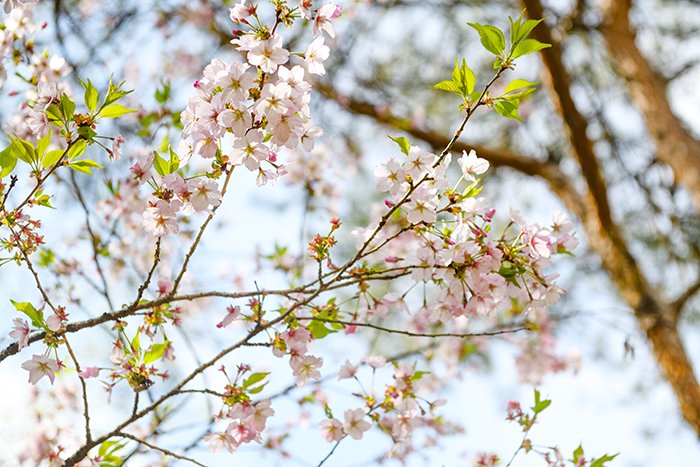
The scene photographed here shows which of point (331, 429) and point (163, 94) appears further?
point (163, 94)

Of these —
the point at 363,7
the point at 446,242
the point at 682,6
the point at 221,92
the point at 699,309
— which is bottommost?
the point at 446,242

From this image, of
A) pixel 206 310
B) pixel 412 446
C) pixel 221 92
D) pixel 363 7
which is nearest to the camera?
pixel 221 92

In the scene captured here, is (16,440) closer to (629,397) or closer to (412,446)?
(412,446)

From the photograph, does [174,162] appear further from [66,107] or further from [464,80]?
[464,80]

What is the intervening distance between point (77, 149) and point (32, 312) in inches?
12.4

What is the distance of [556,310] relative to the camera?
4.23 metres

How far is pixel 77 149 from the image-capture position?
1.23 m

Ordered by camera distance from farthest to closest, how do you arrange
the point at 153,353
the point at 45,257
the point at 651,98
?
the point at 651,98 < the point at 45,257 < the point at 153,353

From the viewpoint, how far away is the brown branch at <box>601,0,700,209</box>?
3.80 metres

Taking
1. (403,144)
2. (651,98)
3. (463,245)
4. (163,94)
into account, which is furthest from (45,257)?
(651,98)

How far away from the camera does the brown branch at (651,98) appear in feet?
12.5

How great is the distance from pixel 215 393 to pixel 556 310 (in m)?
3.37

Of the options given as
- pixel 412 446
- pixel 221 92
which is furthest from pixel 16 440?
pixel 221 92

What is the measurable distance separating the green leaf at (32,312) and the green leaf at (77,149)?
288 millimetres
